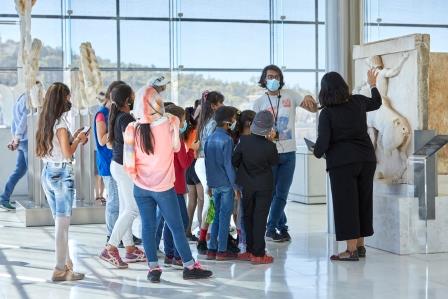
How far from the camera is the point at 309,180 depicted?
12234mm

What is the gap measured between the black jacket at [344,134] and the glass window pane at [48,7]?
9.18m

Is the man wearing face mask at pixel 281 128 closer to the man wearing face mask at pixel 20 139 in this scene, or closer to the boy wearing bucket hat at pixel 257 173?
the boy wearing bucket hat at pixel 257 173

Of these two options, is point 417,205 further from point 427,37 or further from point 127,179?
point 127,179

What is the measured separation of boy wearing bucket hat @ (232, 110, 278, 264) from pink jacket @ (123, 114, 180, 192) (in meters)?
0.94

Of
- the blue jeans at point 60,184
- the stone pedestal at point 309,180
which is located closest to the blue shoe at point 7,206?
the stone pedestal at point 309,180

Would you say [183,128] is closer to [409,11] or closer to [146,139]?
[146,139]

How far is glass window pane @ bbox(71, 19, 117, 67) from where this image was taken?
1523 centimetres

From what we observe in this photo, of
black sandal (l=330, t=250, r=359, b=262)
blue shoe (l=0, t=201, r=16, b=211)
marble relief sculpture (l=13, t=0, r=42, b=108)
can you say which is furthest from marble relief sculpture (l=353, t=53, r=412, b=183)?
blue shoe (l=0, t=201, r=16, b=211)

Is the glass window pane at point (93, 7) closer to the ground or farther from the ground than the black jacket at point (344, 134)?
farther from the ground

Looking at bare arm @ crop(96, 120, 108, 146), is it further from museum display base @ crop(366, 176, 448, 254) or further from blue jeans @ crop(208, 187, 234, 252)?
museum display base @ crop(366, 176, 448, 254)

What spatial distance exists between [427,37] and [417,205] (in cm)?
147

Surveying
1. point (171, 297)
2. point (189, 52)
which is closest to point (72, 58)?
point (189, 52)

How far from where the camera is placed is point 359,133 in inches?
273

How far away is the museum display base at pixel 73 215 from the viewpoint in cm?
964
